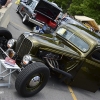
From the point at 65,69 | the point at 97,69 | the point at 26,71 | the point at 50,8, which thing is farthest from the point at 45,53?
the point at 50,8

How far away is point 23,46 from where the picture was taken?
7160 millimetres

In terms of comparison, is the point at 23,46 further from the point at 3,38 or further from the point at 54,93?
the point at 54,93

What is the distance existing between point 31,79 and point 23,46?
4.71ft

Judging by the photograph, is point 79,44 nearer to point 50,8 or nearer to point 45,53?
point 45,53

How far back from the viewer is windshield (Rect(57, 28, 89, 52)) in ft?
25.0

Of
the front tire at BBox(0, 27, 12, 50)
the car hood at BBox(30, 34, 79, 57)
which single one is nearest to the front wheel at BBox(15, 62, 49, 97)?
the car hood at BBox(30, 34, 79, 57)

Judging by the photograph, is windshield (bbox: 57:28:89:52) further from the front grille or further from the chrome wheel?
the chrome wheel

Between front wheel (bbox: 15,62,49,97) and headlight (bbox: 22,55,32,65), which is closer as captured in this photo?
front wheel (bbox: 15,62,49,97)

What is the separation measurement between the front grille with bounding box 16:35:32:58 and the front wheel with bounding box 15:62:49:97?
0.97m

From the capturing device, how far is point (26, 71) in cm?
592

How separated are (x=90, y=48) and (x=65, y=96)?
1.68 meters

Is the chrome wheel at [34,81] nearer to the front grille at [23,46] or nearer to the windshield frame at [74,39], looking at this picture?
the front grille at [23,46]

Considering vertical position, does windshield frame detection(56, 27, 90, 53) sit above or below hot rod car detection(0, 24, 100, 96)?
above

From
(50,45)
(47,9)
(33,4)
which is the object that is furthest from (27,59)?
(33,4)
